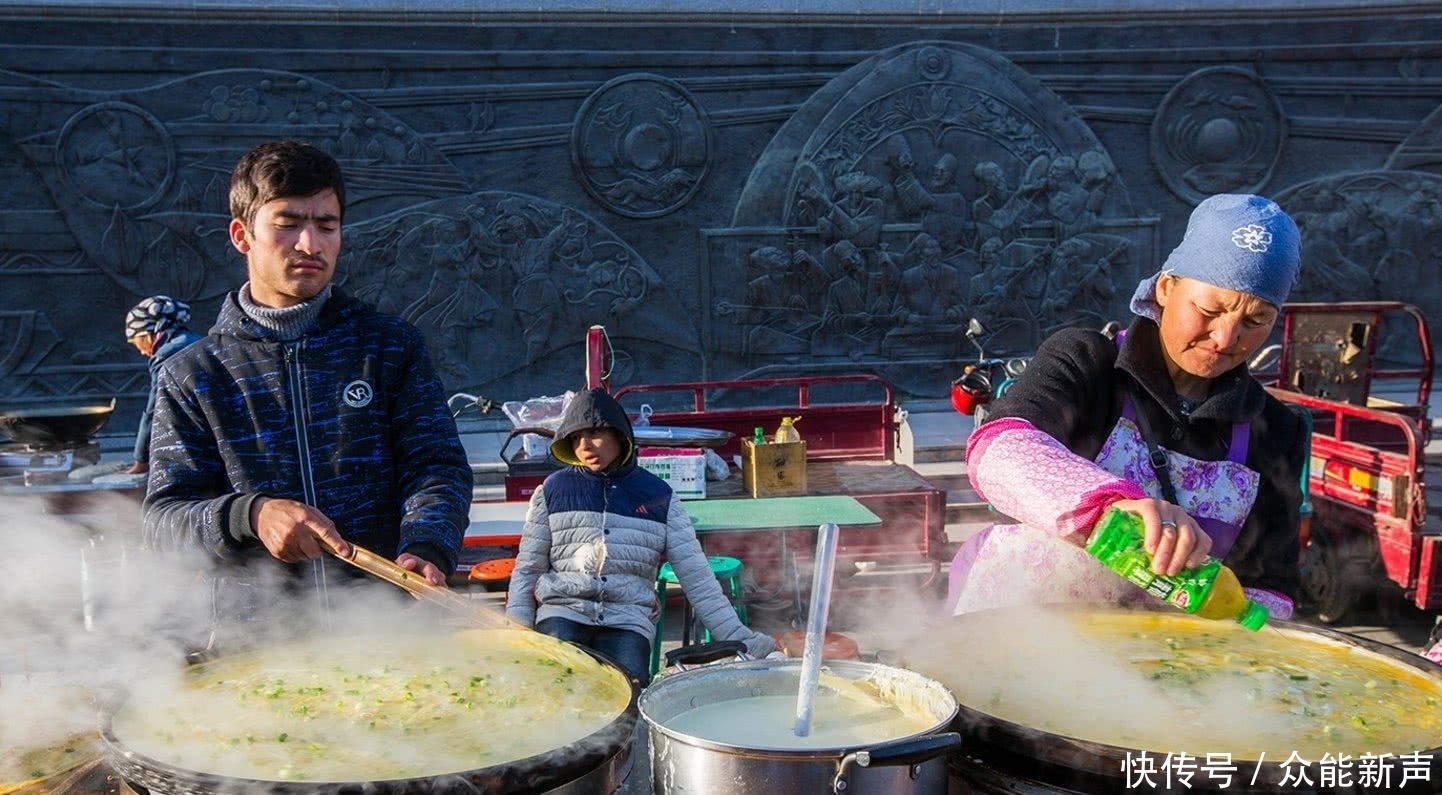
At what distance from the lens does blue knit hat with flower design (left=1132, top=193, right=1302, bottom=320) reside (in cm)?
196

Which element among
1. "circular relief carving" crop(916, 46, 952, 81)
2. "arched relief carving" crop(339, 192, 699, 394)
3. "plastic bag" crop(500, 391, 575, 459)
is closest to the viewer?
"plastic bag" crop(500, 391, 575, 459)

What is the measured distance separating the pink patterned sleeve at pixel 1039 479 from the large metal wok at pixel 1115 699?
267 millimetres

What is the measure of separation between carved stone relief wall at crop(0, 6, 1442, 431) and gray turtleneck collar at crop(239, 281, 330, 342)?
8775 mm

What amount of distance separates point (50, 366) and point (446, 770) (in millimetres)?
10748

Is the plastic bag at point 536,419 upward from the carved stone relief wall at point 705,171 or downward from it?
downward

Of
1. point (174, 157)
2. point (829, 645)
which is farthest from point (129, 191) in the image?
point (829, 645)

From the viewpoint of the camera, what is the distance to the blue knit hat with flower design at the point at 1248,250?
1961 millimetres

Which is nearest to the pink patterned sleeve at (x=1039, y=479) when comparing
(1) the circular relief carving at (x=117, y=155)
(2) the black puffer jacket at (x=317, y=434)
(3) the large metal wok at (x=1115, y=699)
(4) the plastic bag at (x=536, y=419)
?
(3) the large metal wok at (x=1115, y=699)

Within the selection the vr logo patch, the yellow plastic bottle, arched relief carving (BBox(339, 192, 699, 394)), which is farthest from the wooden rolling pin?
arched relief carving (BBox(339, 192, 699, 394))

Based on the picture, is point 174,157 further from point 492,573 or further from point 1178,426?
point 1178,426

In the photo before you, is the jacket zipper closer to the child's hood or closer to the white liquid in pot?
the white liquid in pot

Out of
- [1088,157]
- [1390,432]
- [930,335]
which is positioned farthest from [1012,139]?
[1390,432]

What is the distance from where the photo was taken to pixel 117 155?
10.5 metres

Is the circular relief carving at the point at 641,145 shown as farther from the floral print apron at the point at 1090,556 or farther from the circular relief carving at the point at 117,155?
the floral print apron at the point at 1090,556
